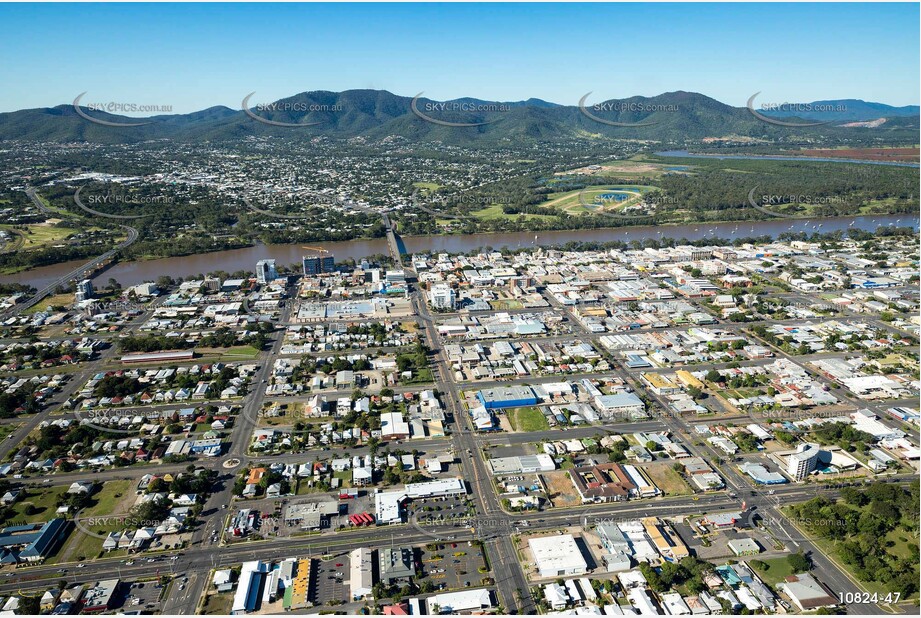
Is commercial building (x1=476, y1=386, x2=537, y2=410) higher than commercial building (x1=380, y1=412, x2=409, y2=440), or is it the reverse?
commercial building (x1=476, y1=386, x2=537, y2=410)

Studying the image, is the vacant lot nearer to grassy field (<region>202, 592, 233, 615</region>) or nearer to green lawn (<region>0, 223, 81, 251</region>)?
grassy field (<region>202, 592, 233, 615</region>)

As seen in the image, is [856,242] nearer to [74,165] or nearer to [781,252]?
[781,252]

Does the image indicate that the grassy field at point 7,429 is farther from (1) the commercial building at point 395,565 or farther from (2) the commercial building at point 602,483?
(2) the commercial building at point 602,483

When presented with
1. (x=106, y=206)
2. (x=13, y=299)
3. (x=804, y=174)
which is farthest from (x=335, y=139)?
(x=13, y=299)

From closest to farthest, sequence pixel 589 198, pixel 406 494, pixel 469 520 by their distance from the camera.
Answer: pixel 469 520
pixel 406 494
pixel 589 198

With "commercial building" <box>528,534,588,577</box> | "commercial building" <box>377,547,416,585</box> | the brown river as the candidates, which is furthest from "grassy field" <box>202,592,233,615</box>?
the brown river

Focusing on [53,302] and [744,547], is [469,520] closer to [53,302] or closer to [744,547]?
[744,547]

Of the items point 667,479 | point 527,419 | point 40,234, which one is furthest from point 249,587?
point 40,234

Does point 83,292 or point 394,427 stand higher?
point 83,292
